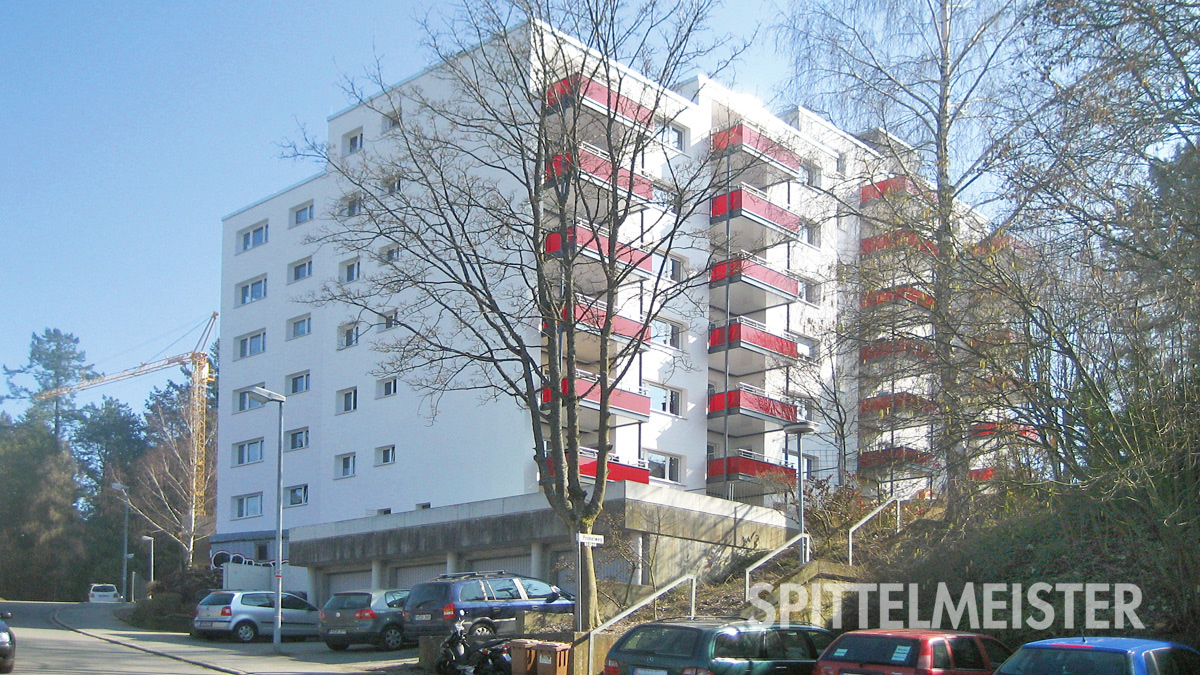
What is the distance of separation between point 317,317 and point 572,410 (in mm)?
26752

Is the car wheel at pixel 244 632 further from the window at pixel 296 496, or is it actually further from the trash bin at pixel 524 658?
the window at pixel 296 496

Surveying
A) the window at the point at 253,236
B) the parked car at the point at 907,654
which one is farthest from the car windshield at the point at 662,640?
the window at the point at 253,236

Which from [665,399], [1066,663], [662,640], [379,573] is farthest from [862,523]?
[665,399]

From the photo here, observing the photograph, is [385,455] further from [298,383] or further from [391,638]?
[391,638]

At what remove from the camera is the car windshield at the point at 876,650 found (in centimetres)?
1212

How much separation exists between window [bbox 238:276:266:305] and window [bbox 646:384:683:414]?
59.4 ft

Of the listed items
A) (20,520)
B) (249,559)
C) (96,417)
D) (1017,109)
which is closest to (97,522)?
(20,520)

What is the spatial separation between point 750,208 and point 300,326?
18.4 meters

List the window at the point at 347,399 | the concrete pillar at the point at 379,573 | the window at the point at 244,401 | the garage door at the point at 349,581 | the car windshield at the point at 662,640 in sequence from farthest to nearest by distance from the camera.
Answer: the window at the point at 244,401 < the window at the point at 347,399 < the garage door at the point at 349,581 < the concrete pillar at the point at 379,573 < the car windshield at the point at 662,640

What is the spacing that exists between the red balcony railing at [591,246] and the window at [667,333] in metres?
1.99

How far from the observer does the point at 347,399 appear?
42.1 m

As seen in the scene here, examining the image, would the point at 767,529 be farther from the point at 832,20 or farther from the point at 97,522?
the point at 97,522

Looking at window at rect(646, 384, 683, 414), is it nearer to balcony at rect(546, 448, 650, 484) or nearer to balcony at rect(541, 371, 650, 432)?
balcony at rect(541, 371, 650, 432)

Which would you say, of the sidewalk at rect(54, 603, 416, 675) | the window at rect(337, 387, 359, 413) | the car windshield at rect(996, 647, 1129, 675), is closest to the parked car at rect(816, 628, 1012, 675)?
the car windshield at rect(996, 647, 1129, 675)
